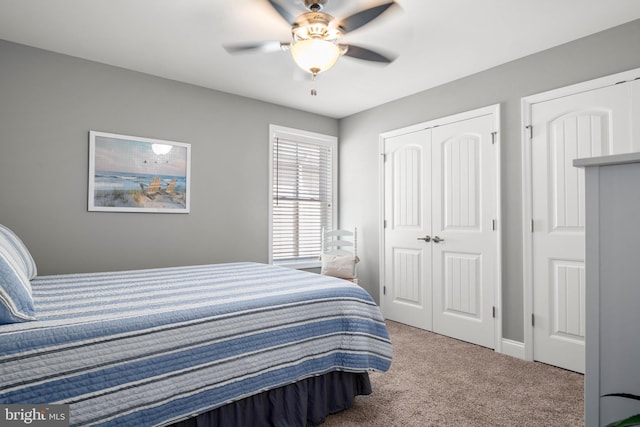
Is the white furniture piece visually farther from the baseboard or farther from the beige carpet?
the baseboard

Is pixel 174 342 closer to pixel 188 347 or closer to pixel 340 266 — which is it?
pixel 188 347

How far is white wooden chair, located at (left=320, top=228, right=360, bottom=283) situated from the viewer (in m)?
4.25

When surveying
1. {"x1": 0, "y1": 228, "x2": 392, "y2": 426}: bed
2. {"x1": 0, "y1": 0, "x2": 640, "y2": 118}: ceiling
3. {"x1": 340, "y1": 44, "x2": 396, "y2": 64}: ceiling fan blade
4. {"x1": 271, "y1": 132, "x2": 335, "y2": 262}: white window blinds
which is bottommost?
{"x1": 0, "y1": 228, "x2": 392, "y2": 426}: bed

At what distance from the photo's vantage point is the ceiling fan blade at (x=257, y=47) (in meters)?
2.33

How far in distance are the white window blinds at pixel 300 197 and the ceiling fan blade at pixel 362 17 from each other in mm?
2346

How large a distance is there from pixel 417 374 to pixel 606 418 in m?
1.93

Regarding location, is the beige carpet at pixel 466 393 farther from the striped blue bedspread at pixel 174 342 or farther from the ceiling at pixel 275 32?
the ceiling at pixel 275 32

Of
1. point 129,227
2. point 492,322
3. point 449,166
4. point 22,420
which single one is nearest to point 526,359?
point 492,322

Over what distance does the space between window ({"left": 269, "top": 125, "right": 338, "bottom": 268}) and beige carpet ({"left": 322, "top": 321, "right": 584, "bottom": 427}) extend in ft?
5.93

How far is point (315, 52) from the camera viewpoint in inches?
83.9

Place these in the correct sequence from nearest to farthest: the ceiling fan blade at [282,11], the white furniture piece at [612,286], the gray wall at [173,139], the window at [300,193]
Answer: the white furniture piece at [612,286] < the ceiling fan blade at [282,11] < the gray wall at [173,139] < the window at [300,193]

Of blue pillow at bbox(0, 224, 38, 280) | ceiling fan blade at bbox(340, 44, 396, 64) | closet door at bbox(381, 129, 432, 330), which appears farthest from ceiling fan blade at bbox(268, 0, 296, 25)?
closet door at bbox(381, 129, 432, 330)

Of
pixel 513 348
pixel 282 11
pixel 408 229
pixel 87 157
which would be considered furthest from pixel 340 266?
pixel 282 11

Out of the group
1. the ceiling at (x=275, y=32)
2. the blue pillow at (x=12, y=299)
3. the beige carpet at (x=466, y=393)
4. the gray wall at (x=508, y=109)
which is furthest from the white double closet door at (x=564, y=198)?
the blue pillow at (x=12, y=299)
